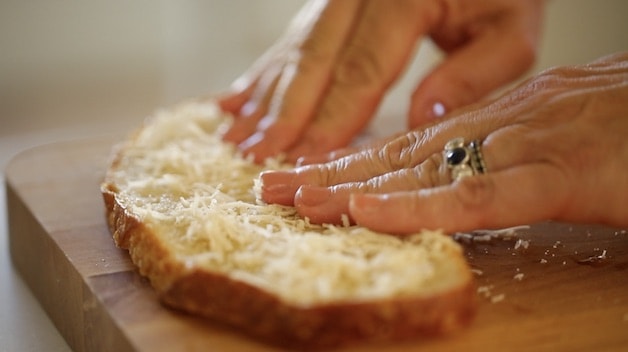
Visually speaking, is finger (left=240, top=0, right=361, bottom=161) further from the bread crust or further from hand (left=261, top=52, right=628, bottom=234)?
the bread crust

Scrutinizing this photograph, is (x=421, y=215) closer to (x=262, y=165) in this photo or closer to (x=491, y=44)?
(x=262, y=165)

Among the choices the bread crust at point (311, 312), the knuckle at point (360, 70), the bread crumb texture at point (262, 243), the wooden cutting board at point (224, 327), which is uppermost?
the knuckle at point (360, 70)

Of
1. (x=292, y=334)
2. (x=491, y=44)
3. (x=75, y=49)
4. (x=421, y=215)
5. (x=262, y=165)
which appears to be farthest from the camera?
(x=75, y=49)

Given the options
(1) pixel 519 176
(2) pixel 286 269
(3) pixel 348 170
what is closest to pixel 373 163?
(3) pixel 348 170

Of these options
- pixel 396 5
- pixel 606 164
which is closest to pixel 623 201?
pixel 606 164

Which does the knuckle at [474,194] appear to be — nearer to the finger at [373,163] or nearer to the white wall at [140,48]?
the finger at [373,163]

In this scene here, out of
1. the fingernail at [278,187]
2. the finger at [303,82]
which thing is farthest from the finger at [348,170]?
the finger at [303,82]
